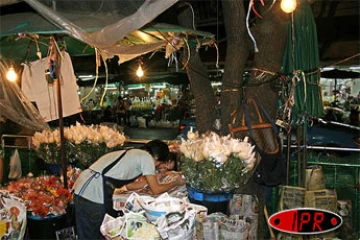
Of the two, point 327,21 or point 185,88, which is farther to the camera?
point 327,21

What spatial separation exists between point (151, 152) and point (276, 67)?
1930mm

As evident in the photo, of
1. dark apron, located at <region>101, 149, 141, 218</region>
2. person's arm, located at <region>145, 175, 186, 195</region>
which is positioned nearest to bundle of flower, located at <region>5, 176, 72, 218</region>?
dark apron, located at <region>101, 149, 141, 218</region>

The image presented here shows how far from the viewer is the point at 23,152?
6984mm

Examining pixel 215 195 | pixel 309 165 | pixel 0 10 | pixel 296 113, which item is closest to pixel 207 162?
pixel 215 195

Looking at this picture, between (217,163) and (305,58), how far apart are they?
1.90 m

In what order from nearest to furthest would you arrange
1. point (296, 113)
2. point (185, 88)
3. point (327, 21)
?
point (296, 113), point (185, 88), point (327, 21)

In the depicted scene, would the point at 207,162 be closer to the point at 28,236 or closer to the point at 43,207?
A: the point at 43,207

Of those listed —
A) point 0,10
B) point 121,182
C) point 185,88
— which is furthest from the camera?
point 185,88

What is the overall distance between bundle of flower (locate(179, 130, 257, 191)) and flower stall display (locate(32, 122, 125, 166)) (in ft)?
6.24

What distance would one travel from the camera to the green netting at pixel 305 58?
4504mm

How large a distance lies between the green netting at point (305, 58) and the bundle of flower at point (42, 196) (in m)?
2.93

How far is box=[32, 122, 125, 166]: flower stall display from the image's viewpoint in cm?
520

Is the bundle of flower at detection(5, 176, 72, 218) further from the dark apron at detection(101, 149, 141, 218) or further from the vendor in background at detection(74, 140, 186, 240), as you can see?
the dark apron at detection(101, 149, 141, 218)

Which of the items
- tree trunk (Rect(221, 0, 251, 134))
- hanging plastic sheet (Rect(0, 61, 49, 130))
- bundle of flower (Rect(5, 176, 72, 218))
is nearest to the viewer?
bundle of flower (Rect(5, 176, 72, 218))
